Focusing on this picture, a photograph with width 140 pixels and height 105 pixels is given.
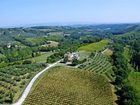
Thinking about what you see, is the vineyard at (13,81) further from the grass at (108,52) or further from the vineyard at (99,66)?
the grass at (108,52)

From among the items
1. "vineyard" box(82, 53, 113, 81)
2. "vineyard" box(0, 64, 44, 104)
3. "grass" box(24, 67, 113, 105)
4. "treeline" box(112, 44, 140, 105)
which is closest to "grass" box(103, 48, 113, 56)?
"vineyard" box(82, 53, 113, 81)

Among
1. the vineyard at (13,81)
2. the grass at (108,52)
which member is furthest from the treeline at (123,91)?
the grass at (108,52)

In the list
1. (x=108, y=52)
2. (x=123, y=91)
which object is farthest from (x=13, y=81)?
(x=108, y=52)

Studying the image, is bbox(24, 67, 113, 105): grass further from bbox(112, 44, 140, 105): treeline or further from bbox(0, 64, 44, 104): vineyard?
bbox(0, 64, 44, 104): vineyard

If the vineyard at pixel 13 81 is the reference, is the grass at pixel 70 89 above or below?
below

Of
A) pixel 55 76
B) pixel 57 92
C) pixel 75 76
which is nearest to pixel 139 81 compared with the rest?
pixel 75 76

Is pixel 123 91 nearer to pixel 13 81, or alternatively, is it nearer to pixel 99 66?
pixel 13 81
